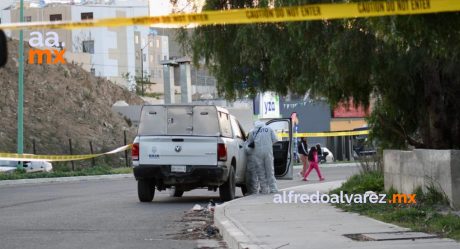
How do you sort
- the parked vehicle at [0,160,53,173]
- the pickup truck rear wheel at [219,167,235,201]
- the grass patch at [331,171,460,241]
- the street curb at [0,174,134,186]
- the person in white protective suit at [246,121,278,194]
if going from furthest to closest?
the parked vehicle at [0,160,53,173] < the street curb at [0,174,134,186] < the person in white protective suit at [246,121,278,194] < the pickup truck rear wheel at [219,167,235,201] < the grass patch at [331,171,460,241]

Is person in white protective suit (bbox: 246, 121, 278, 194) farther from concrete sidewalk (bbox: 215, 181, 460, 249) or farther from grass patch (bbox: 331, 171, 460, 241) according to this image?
grass patch (bbox: 331, 171, 460, 241)

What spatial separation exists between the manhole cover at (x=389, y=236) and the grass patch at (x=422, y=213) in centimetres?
24

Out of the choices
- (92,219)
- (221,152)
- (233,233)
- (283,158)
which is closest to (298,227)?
(233,233)

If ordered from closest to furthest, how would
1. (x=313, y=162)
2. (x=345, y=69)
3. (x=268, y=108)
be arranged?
(x=345, y=69)
(x=313, y=162)
(x=268, y=108)

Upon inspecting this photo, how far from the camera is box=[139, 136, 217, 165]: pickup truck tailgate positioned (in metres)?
17.6

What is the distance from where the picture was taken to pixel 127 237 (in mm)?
11984

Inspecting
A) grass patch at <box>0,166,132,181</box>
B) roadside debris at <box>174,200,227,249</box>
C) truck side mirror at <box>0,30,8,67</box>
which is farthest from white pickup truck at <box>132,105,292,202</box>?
grass patch at <box>0,166,132,181</box>

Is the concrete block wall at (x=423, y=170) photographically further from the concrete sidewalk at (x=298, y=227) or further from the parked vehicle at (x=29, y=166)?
the parked vehicle at (x=29, y=166)

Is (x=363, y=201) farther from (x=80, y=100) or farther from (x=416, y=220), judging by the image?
(x=80, y=100)

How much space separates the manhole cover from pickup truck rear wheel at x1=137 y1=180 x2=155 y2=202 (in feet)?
29.0

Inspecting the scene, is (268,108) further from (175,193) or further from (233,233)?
(233,233)

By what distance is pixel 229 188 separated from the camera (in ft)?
59.6

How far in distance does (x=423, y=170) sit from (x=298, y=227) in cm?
284

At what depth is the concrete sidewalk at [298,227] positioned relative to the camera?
942 centimetres
